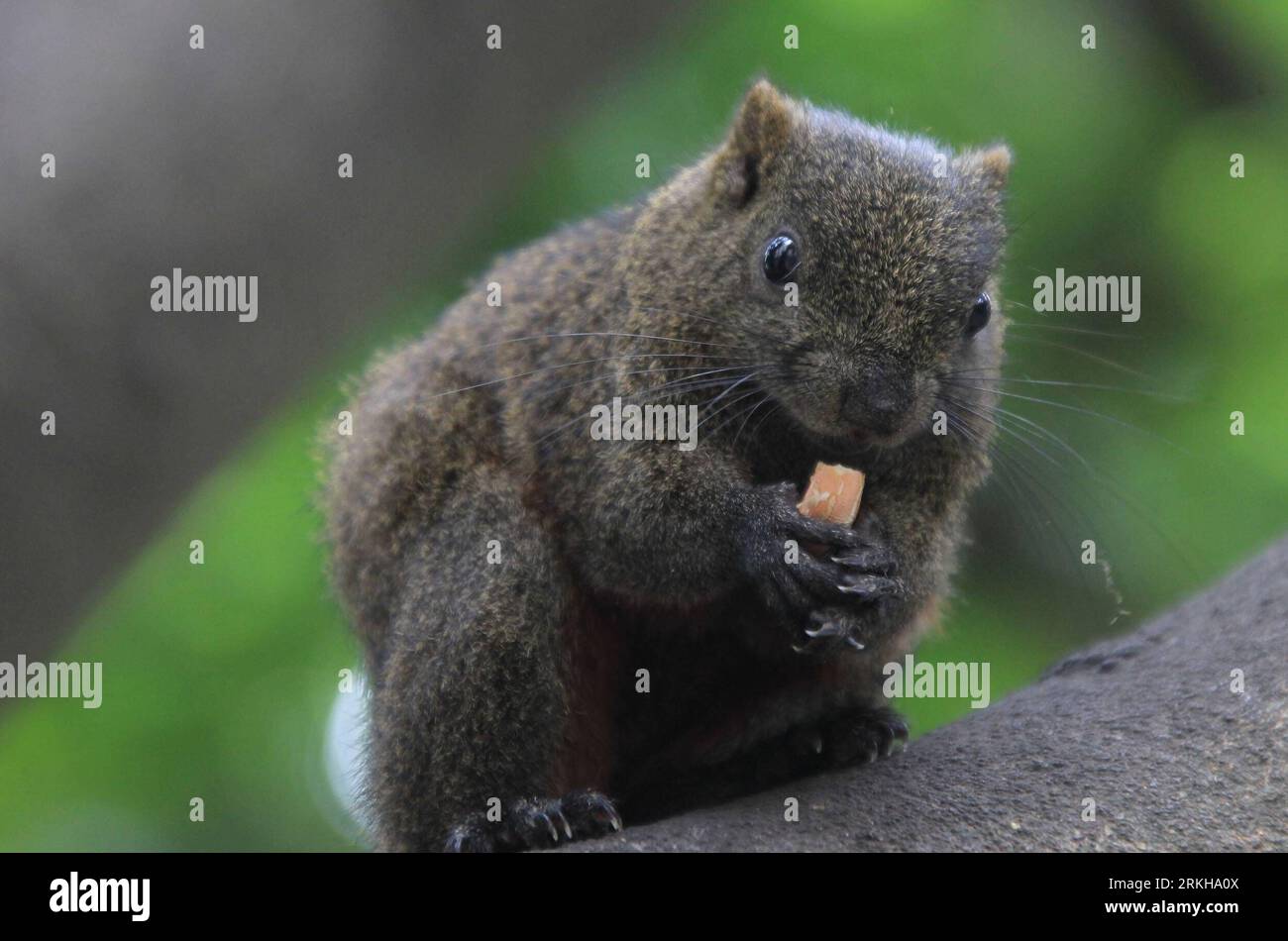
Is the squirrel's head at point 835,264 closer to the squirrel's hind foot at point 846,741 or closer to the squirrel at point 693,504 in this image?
the squirrel at point 693,504

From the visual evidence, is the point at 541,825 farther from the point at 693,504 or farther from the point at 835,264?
the point at 835,264

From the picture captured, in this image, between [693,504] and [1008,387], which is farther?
[1008,387]

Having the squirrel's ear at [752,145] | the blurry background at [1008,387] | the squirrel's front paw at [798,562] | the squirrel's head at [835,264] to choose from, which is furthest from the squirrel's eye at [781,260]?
the blurry background at [1008,387]

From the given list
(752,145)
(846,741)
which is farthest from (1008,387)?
(846,741)

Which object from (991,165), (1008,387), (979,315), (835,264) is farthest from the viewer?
(1008,387)

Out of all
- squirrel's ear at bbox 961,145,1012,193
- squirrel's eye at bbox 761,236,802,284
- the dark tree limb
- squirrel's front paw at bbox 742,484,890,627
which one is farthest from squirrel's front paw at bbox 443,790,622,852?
squirrel's ear at bbox 961,145,1012,193

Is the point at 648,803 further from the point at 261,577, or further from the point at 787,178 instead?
the point at 261,577

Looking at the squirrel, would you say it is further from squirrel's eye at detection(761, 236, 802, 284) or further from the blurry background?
the blurry background
